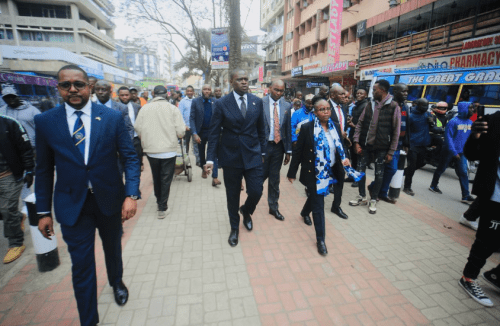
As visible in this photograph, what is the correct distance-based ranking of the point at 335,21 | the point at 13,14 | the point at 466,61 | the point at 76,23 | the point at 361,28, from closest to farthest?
the point at 466,61 < the point at 361,28 < the point at 335,21 < the point at 13,14 < the point at 76,23

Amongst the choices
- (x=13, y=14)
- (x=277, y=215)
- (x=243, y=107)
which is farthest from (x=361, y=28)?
(x=13, y=14)

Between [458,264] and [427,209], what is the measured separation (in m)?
1.90

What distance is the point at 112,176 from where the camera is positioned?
2125 millimetres

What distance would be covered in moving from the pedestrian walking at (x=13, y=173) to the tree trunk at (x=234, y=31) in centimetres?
645

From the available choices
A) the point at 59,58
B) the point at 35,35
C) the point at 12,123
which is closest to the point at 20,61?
the point at 59,58

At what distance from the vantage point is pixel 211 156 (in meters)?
3.39

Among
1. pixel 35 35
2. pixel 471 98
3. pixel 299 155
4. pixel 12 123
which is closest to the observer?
pixel 12 123

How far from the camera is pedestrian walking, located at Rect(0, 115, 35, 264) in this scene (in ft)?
10.5

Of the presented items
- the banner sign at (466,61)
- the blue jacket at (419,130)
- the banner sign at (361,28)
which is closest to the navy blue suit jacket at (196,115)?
the blue jacket at (419,130)

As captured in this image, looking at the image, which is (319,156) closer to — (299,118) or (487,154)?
(487,154)

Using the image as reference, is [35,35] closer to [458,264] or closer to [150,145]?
[150,145]

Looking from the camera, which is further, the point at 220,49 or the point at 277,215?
the point at 220,49

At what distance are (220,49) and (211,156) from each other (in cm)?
927

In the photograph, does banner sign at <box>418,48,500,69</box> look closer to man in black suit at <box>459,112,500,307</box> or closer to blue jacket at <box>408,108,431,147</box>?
blue jacket at <box>408,108,431,147</box>
